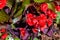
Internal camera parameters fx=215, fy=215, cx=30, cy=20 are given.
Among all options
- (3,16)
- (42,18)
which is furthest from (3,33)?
(42,18)

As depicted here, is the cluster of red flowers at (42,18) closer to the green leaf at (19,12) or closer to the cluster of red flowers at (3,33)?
the green leaf at (19,12)

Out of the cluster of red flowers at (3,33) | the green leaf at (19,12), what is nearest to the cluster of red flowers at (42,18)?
the green leaf at (19,12)

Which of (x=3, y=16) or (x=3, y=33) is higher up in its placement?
(x=3, y=16)

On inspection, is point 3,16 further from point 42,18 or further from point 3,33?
point 42,18

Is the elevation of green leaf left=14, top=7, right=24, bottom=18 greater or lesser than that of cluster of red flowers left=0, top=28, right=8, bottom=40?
greater

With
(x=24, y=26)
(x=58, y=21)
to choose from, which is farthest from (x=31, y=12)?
(x=58, y=21)

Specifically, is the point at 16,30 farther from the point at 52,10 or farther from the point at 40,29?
the point at 52,10

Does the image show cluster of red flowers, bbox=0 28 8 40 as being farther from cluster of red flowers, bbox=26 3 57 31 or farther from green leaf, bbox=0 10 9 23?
cluster of red flowers, bbox=26 3 57 31

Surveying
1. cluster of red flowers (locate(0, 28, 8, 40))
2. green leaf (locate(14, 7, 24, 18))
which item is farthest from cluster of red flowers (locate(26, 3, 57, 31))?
cluster of red flowers (locate(0, 28, 8, 40))
